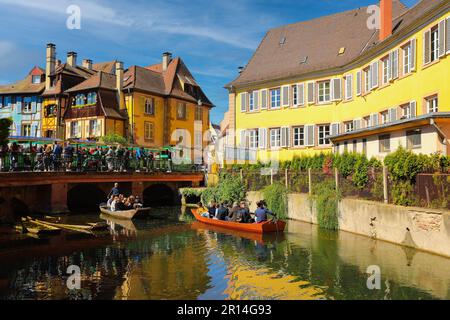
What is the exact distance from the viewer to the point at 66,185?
26.6 meters

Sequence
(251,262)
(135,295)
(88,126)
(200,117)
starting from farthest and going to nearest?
(200,117) → (88,126) → (251,262) → (135,295)

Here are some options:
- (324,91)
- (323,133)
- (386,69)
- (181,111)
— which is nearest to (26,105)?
(181,111)

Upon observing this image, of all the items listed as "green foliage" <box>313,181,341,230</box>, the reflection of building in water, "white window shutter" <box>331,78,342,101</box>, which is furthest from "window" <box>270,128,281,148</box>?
the reflection of building in water

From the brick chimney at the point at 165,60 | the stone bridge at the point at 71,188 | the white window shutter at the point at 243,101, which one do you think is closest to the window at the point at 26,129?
the brick chimney at the point at 165,60

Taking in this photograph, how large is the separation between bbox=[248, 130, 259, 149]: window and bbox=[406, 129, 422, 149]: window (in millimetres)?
18079

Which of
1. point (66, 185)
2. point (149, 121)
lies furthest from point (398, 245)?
point (149, 121)

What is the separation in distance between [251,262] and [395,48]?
54.5 feet

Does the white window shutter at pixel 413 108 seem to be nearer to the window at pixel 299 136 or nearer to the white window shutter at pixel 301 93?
→ the white window shutter at pixel 301 93

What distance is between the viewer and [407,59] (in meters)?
23.7

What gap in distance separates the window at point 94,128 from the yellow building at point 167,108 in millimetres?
3426

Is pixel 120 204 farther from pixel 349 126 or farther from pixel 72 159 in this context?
pixel 349 126

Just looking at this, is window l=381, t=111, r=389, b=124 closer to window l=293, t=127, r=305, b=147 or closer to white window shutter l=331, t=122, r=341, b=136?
white window shutter l=331, t=122, r=341, b=136

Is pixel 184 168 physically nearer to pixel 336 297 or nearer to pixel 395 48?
pixel 395 48

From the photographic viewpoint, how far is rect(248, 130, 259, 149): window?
3649 cm
